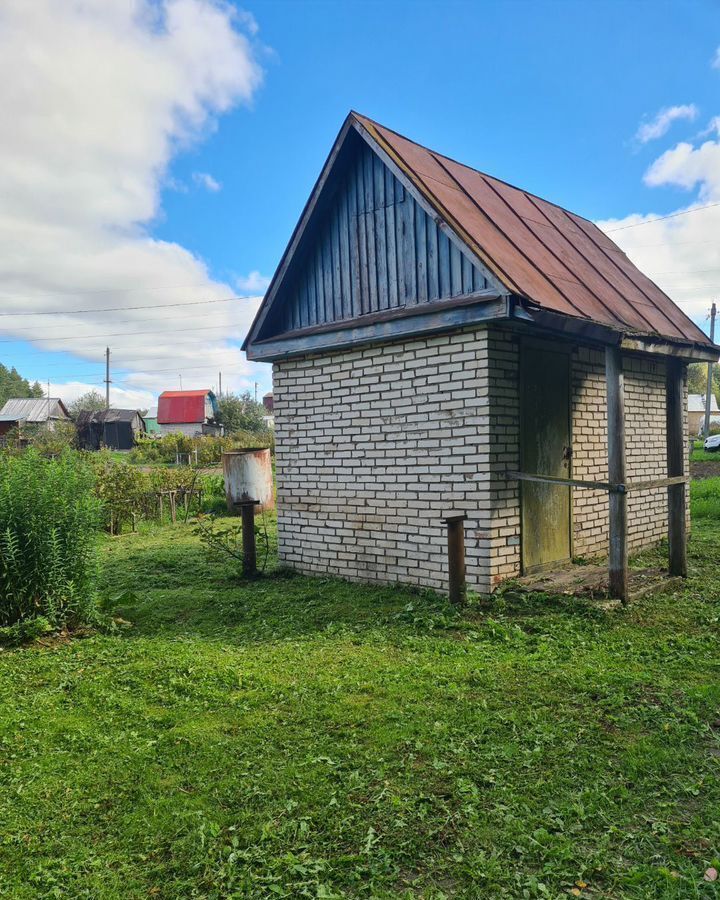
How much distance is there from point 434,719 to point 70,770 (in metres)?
1.90

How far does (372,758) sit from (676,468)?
5.20 meters

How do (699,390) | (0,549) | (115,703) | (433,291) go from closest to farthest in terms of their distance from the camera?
1. (115,703)
2. (0,549)
3. (433,291)
4. (699,390)

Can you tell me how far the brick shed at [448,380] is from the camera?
6.24 meters

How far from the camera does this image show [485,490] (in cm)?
623

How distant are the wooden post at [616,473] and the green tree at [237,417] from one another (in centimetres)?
4056

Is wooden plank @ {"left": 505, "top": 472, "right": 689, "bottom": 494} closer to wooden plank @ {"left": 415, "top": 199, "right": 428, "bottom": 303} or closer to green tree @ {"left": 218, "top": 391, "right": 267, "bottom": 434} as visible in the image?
wooden plank @ {"left": 415, "top": 199, "right": 428, "bottom": 303}

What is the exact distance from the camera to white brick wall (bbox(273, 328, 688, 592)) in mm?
6301

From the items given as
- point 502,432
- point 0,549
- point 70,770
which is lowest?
point 70,770

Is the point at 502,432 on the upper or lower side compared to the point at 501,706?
upper

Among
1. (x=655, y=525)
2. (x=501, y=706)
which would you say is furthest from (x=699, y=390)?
(x=501, y=706)

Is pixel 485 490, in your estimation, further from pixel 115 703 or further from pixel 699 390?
pixel 699 390

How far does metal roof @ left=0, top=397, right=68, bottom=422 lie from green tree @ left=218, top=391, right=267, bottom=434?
16.8 meters

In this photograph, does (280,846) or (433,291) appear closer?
(280,846)

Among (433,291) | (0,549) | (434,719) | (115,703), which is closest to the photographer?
(434,719)
